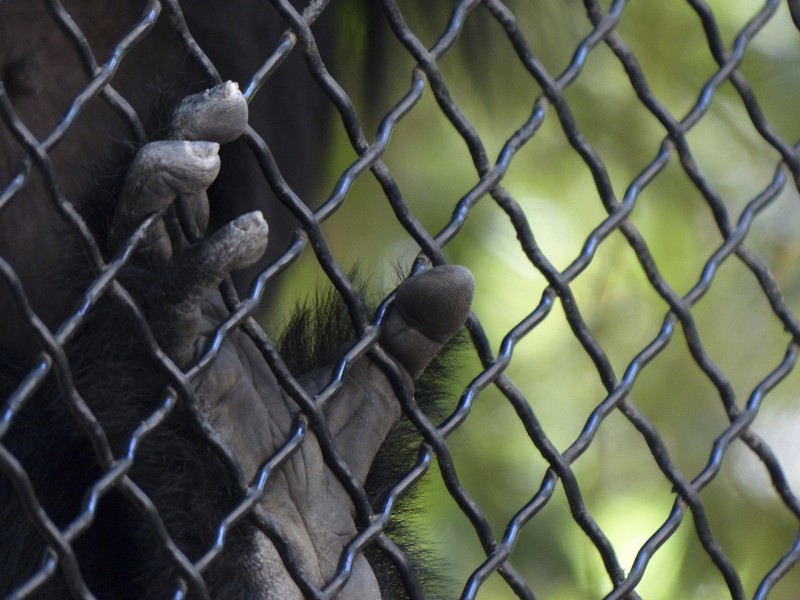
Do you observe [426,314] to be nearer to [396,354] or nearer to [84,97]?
[396,354]

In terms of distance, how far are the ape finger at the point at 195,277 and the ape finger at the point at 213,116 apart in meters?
0.05

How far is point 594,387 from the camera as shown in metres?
2.07

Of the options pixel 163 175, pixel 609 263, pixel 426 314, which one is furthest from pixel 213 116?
pixel 609 263

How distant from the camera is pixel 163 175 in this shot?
2.07 ft

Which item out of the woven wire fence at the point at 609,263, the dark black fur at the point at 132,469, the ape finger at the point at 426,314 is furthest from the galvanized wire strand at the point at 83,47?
the woven wire fence at the point at 609,263

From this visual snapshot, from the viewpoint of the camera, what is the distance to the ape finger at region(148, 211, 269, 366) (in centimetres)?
63

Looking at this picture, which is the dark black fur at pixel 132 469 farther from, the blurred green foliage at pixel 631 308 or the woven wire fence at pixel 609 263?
the blurred green foliage at pixel 631 308

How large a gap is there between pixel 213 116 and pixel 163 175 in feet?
0.16

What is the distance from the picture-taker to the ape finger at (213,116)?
2.09 ft

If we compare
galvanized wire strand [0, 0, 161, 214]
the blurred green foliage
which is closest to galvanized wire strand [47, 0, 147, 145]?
galvanized wire strand [0, 0, 161, 214]

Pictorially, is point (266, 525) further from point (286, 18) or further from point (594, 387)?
point (594, 387)

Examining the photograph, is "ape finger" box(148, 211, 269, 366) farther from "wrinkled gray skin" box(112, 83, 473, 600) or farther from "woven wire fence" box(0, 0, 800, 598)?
"woven wire fence" box(0, 0, 800, 598)

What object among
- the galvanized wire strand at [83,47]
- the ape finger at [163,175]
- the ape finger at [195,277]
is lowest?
the ape finger at [195,277]

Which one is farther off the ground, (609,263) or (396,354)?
(609,263)
